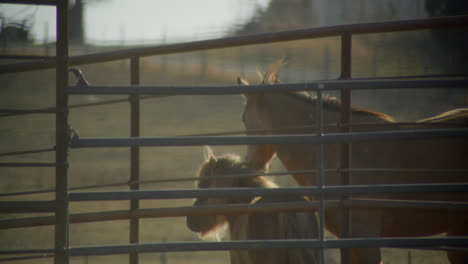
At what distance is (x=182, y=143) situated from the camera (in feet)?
6.40

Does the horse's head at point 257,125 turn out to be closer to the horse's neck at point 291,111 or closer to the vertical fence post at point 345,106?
the horse's neck at point 291,111

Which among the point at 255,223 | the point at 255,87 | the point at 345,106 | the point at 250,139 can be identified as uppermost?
the point at 345,106

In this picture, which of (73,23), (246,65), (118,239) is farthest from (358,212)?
(73,23)

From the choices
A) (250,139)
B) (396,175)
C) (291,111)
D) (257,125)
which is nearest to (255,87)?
(250,139)

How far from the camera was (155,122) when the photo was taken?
19781mm

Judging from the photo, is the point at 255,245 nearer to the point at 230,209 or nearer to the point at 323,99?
the point at 230,209

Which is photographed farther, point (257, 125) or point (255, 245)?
point (257, 125)

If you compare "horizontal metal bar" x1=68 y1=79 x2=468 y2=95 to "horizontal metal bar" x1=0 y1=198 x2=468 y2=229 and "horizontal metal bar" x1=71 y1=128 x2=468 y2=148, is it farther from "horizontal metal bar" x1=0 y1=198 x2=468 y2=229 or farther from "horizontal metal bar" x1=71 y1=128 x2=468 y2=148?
"horizontal metal bar" x1=0 y1=198 x2=468 y2=229

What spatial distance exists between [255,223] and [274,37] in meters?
1.48

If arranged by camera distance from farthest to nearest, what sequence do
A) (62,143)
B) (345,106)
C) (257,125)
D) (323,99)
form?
(257,125) < (323,99) < (345,106) < (62,143)

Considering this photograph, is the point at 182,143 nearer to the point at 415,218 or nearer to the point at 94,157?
the point at 415,218

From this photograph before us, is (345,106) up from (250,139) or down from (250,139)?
up

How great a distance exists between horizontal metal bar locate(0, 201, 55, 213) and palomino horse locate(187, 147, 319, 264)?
1.29 m

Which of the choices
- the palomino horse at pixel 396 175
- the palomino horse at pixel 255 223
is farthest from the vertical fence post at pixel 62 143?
the palomino horse at pixel 396 175
